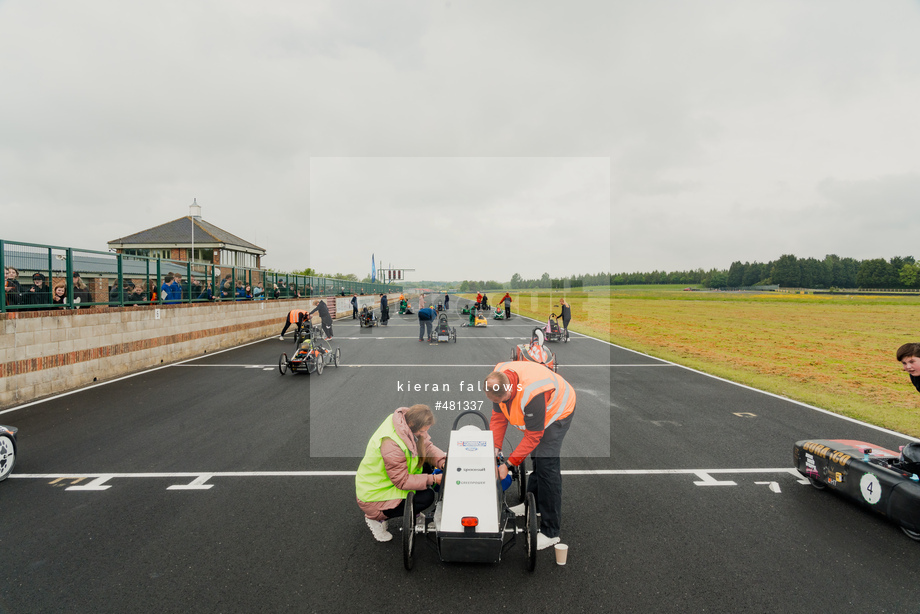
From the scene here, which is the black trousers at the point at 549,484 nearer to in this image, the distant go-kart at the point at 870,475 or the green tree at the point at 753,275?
the distant go-kart at the point at 870,475

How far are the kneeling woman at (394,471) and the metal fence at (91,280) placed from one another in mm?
8762

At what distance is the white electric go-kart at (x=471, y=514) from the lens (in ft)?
10.7

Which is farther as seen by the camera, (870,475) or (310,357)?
(310,357)

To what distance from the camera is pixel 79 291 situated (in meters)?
9.97

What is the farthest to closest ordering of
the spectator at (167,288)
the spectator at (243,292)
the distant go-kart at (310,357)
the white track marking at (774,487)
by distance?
the spectator at (243,292) < the spectator at (167,288) < the distant go-kart at (310,357) < the white track marking at (774,487)

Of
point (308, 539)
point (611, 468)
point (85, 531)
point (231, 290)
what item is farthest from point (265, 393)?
point (231, 290)

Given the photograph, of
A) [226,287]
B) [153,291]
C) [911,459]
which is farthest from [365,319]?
[911,459]

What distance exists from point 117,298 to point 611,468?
12099 millimetres

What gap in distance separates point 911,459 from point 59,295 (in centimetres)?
1374

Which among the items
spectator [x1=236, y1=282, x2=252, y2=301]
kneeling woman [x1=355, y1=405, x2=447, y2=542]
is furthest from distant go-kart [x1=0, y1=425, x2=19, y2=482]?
spectator [x1=236, y1=282, x2=252, y2=301]

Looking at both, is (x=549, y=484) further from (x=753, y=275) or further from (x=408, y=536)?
(x=753, y=275)

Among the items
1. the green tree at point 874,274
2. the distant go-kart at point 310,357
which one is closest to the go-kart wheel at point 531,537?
the distant go-kart at point 310,357

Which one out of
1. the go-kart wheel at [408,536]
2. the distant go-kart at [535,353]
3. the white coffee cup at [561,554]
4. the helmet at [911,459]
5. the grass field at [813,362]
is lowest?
the grass field at [813,362]

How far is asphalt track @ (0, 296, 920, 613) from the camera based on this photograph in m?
3.18
